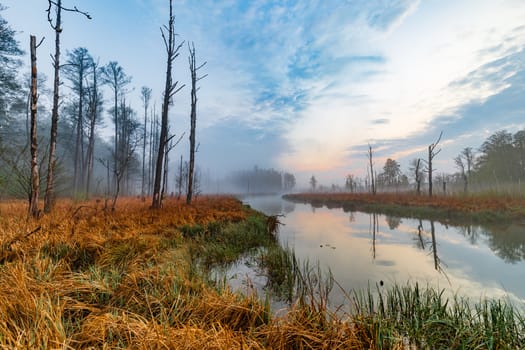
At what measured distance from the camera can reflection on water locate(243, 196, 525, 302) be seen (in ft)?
12.8

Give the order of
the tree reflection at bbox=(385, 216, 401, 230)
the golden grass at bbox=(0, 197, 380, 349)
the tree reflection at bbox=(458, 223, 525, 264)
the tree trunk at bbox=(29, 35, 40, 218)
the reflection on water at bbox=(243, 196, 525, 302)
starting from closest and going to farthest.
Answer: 1. the golden grass at bbox=(0, 197, 380, 349)
2. the reflection on water at bbox=(243, 196, 525, 302)
3. the tree trunk at bbox=(29, 35, 40, 218)
4. the tree reflection at bbox=(458, 223, 525, 264)
5. the tree reflection at bbox=(385, 216, 401, 230)

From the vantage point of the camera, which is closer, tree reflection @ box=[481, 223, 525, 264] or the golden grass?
the golden grass

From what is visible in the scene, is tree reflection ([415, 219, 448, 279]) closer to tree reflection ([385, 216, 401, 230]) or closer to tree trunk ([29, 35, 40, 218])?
tree reflection ([385, 216, 401, 230])

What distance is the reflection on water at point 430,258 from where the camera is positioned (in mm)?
3900

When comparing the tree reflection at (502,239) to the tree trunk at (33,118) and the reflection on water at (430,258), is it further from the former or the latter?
the tree trunk at (33,118)

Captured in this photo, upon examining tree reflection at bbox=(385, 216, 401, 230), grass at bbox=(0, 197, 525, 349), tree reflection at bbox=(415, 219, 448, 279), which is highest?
grass at bbox=(0, 197, 525, 349)

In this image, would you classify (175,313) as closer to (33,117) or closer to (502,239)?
(33,117)

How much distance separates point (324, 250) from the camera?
238 inches

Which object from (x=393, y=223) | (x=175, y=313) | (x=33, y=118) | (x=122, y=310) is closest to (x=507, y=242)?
(x=393, y=223)

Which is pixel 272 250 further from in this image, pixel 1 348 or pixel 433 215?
pixel 433 215

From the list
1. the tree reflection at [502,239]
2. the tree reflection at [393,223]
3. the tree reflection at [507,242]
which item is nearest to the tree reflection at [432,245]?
the tree reflection at [502,239]

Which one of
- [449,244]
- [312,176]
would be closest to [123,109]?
[449,244]

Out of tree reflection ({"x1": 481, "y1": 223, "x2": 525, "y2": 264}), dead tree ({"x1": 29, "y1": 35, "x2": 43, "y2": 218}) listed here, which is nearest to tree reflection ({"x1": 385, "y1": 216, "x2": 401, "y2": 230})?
tree reflection ({"x1": 481, "y1": 223, "x2": 525, "y2": 264})

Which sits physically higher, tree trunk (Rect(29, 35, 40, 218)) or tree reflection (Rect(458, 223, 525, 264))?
tree trunk (Rect(29, 35, 40, 218))
